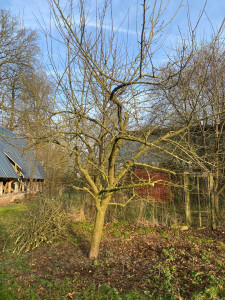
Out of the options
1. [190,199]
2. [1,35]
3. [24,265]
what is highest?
[1,35]

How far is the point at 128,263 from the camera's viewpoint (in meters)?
5.20

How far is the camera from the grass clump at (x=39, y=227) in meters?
6.34

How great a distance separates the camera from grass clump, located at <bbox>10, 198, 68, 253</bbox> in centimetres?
634

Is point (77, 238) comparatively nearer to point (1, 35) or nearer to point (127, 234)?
point (127, 234)

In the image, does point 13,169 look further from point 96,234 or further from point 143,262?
point 143,262

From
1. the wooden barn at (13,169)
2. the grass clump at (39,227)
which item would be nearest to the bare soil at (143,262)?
the grass clump at (39,227)

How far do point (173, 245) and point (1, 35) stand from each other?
17042 mm

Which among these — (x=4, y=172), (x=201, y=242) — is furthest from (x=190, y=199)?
(x=4, y=172)

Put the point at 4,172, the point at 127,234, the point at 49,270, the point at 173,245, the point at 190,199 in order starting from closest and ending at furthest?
the point at 49,270 < the point at 173,245 < the point at 127,234 < the point at 190,199 < the point at 4,172

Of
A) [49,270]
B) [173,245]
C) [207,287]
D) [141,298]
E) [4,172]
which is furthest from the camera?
[4,172]

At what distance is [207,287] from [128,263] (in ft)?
5.44

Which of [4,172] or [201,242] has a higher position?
[4,172]

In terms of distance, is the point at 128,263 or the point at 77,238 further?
the point at 77,238

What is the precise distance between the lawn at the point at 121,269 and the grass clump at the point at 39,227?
0.72 feet
